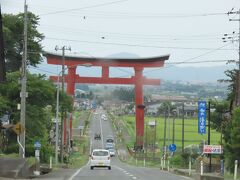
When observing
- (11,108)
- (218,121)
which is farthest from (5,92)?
(218,121)

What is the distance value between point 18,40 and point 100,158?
19.8 m

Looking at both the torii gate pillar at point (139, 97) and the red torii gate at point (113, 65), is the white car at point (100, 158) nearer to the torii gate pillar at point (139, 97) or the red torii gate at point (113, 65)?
the red torii gate at point (113, 65)

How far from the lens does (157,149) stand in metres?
113

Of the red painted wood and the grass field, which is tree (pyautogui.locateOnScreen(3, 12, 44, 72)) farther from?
the grass field

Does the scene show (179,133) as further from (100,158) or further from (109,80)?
(100,158)

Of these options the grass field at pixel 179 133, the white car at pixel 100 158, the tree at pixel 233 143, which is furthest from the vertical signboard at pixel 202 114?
the grass field at pixel 179 133

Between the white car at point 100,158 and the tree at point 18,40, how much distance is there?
17305 millimetres

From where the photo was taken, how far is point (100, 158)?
4678 centimetres

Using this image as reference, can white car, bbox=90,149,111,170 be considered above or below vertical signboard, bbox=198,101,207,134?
below

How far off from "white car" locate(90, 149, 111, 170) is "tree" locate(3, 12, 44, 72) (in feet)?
56.8

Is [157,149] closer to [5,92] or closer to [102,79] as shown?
[102,79]

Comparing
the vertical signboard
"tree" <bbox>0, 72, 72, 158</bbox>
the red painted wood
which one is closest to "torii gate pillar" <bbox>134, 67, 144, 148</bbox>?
the red painted wood

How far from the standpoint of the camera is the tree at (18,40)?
60.2m

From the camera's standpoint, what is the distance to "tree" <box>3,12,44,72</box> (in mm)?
60188
